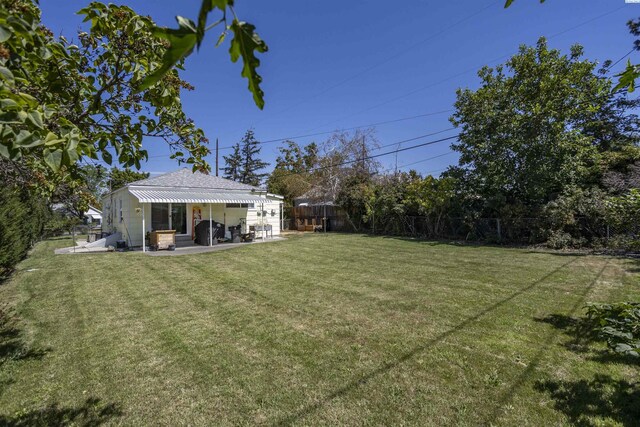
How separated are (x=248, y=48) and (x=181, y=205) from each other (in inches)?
726

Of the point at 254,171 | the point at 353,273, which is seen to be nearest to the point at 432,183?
the point at 353,273

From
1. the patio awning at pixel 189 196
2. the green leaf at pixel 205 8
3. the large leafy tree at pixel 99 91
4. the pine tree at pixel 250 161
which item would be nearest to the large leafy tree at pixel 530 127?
the patio awning at pixel 189 196

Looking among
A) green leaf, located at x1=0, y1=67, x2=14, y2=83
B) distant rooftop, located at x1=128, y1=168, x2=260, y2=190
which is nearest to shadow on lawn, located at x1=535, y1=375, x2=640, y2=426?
green leaf, located at x1=0, y1=67, x2=14, y2=83

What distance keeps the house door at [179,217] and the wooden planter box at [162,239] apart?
189 centimetres

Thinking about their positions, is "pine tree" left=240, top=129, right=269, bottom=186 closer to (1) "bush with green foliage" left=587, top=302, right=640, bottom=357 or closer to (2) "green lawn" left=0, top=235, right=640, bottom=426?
(2) "green lawn" left=0, top=235, right=640, bottom=426

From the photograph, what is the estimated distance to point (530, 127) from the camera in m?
14.9

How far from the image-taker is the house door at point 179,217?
17266 mm

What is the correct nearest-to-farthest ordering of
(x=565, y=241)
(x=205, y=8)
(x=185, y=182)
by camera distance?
1. (x=205, y=8)
2. (x=565, y=241)
3. (x=185, y=182)

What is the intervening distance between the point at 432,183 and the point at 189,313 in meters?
15.8

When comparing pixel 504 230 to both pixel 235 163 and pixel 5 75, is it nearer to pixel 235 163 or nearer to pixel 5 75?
pixel 5 75

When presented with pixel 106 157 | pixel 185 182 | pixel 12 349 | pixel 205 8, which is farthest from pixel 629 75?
pixel 185 182

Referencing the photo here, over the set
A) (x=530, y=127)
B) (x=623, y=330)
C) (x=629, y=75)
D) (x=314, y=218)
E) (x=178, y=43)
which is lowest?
(x=623, y=330)

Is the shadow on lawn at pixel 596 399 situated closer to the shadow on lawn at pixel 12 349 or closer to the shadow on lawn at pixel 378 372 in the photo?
the shadow on lawn at pixel 378 372

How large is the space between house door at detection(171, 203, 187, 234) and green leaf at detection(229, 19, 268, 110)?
714 inches
